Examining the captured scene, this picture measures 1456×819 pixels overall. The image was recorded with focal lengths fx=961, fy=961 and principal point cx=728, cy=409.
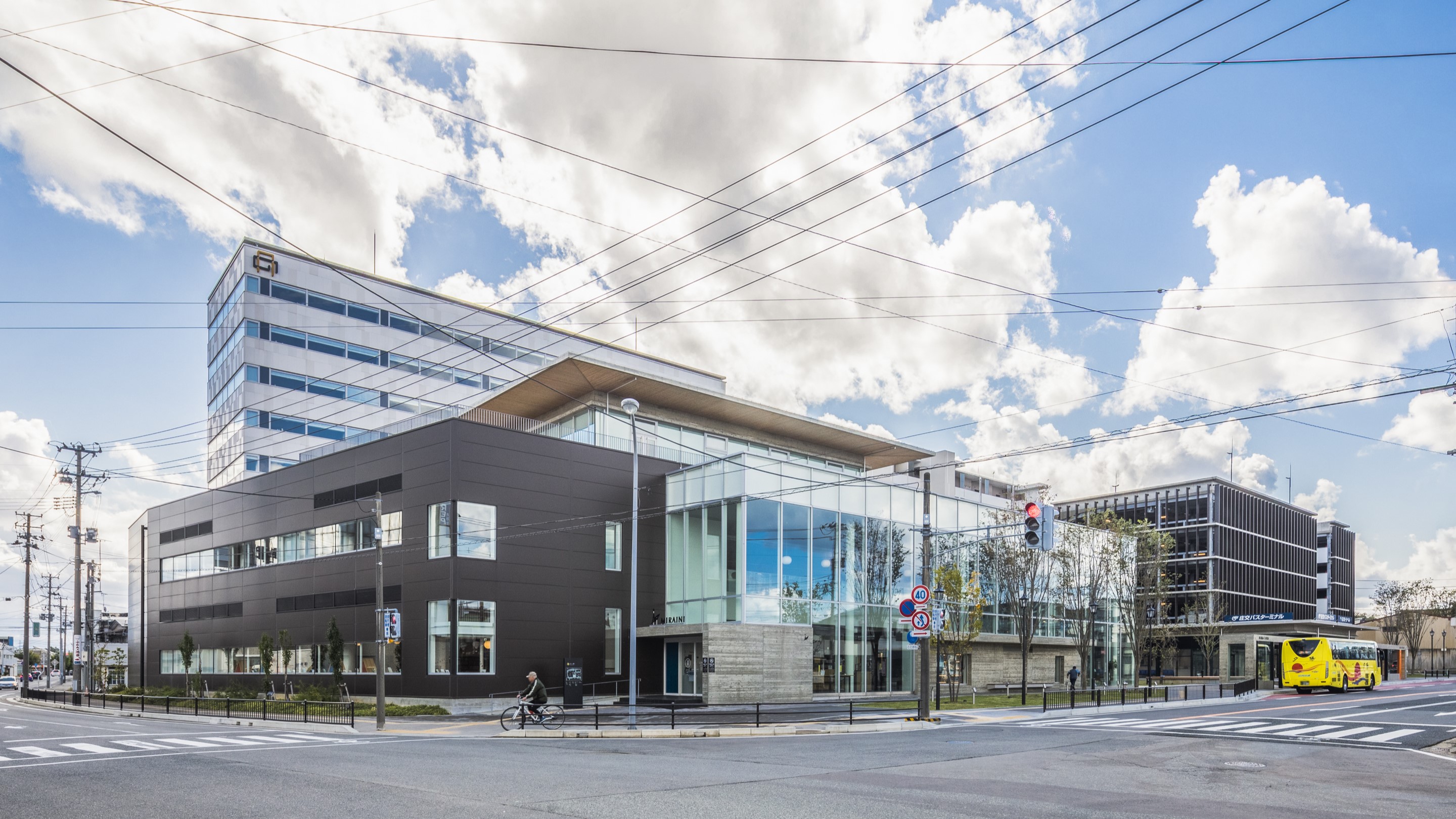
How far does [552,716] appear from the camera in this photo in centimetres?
3050

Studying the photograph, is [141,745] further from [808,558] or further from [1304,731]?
[1304,731]

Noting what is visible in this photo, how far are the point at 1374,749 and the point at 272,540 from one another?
49.2m

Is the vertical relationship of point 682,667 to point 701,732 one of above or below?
below

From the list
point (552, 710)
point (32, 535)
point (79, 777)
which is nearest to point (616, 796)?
point (79, 777)

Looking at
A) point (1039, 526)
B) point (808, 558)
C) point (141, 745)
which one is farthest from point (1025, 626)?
point (141, 745)

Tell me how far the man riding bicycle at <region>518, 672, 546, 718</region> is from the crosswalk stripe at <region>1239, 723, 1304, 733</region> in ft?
67.2

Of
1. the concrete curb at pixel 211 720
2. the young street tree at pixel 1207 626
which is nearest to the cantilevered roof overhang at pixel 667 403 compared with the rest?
the concrete curb at pixel 211 720

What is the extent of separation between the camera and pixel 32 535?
76.4m

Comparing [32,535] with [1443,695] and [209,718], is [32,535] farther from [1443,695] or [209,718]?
[1443,695]

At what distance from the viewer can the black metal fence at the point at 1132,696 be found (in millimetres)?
38969

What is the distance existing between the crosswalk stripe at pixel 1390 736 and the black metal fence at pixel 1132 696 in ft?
32.2

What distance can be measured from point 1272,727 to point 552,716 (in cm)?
2192

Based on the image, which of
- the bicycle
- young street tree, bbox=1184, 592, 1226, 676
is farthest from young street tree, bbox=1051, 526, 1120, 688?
the bicycle

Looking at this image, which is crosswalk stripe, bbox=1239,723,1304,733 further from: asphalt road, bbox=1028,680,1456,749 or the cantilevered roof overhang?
the cantilevered roof overhang
